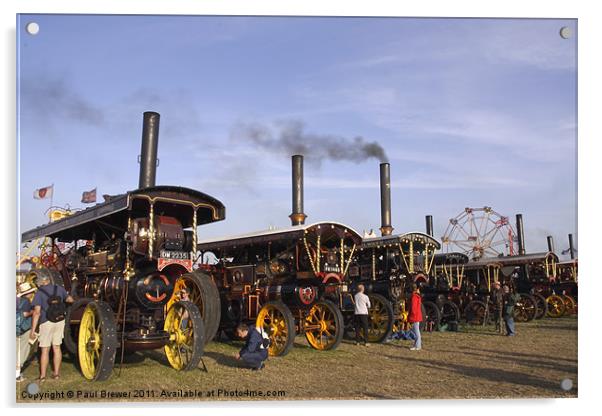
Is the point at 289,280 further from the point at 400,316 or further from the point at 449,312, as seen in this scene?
the point at 449,312

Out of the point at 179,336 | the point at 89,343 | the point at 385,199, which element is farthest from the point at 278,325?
the point at 385,199

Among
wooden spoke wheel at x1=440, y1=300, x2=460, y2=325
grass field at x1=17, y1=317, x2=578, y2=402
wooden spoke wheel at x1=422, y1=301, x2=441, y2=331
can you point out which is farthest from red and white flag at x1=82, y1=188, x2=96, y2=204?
wooden spoke wheel at x1=440, y1=300, x2=460, y2=325

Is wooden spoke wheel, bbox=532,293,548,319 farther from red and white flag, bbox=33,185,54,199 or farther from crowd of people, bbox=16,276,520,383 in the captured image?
red and white flag, bbox=33,185,54,199

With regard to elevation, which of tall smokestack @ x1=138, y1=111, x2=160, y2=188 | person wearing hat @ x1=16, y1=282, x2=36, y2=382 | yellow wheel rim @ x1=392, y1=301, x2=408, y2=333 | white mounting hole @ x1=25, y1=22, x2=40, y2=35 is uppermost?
white mounting hole @ x1=25, y1=22, x2=40, y2=35

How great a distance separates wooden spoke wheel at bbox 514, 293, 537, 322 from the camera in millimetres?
14352

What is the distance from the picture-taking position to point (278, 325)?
839 cm

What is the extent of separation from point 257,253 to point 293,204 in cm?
388

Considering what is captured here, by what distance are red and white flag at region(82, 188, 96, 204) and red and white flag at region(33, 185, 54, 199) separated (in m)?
0.99

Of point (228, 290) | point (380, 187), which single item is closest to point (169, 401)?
point (228, 290)

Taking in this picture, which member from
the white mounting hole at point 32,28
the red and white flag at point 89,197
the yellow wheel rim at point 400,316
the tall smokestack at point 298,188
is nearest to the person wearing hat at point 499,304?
the yellow wheel rim at point 400,316

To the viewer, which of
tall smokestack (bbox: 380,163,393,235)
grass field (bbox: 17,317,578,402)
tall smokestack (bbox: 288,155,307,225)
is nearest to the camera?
grass field (bbox: 17,317,578,402)

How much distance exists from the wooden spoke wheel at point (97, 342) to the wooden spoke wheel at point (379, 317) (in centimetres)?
521

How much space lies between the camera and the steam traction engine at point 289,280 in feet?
29.8

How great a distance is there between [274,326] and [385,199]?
25.4ft
